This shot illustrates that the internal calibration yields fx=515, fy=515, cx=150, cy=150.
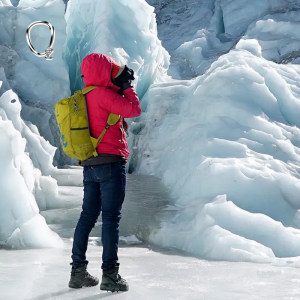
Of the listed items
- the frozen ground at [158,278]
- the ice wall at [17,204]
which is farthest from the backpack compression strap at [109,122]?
the ice wall at [17,204]

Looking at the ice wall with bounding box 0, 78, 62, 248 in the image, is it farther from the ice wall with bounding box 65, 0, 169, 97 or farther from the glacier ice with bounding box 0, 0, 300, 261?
the ice wall with bounding box 65, 0, 169, 97

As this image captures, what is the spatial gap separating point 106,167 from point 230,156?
3.40 metres

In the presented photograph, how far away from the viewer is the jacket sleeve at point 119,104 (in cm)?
274

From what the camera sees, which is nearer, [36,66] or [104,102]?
[104,102]

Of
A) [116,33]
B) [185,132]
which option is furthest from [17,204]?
[116,33]

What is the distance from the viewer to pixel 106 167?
2766mm

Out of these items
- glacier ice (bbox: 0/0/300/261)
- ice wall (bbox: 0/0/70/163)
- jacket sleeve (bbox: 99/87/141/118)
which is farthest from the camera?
ice wall (bbox: 0/0/70/163)

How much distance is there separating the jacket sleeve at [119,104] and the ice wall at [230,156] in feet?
5.43

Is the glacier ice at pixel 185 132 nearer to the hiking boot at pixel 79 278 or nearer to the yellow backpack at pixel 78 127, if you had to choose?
the hiking boot at pixel 79 278

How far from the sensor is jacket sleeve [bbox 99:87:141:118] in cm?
274

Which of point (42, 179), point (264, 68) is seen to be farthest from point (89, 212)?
point (264, 68)

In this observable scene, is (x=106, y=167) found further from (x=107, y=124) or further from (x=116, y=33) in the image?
(x=116, y=33)

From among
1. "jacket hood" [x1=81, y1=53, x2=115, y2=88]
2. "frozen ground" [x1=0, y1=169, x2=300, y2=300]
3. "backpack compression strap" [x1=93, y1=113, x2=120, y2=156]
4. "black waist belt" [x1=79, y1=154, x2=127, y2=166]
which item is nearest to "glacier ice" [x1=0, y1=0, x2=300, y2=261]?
"frozen ground" [x1=0, y1=169, x2=300, y2=300]

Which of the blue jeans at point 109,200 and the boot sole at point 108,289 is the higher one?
the blue jeans at point 109,200
